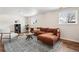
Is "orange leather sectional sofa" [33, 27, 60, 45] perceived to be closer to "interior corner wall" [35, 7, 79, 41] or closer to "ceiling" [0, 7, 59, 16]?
"interior corner wall" [35, 7, 79, 41]

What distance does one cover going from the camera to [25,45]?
1444 millimetres

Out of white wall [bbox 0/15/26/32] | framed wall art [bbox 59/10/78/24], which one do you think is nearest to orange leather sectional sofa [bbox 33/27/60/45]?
framed wall art [bbox 59/10/78/24]

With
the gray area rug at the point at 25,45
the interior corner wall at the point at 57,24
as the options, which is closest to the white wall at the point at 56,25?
the interior corner wall at the point at 57,24

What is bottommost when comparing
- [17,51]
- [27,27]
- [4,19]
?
[17,51]

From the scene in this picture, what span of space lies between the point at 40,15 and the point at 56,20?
24cm

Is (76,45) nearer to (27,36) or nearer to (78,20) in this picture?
(78,20)

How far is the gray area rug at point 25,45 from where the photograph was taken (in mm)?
1432

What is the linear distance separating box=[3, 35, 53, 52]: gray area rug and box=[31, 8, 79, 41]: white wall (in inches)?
10.4

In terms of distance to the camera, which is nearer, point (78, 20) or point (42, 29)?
point (78, 20)

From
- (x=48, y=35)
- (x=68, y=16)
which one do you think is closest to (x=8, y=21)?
(x=48, y=35)

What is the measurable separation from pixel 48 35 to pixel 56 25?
0.19 m

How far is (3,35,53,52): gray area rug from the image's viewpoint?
1.43m

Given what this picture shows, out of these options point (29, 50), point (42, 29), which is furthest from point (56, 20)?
point (29, 50)
